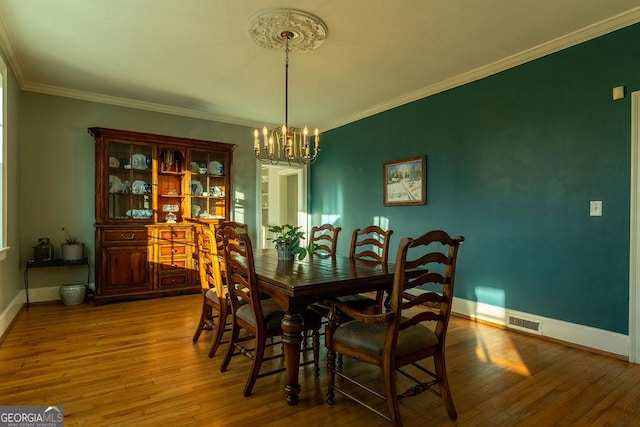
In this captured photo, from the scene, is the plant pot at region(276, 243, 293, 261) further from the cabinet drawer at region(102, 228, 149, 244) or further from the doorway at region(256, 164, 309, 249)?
the doorway at region(256, 164, 309, 249)

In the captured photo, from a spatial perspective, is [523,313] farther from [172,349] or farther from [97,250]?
[97,250]

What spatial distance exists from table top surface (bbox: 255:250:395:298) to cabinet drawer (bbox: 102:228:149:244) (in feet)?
8.30

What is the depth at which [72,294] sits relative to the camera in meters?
4.22

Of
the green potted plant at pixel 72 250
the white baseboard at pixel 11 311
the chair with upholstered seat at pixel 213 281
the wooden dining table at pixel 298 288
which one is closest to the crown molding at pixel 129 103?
the green potted plant at pixel 72 250

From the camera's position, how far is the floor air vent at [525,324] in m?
3.20

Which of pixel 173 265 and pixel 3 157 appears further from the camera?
pixel 173 265

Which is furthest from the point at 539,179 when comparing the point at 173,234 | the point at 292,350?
the point at 173,234

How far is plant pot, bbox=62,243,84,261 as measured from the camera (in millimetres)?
4207

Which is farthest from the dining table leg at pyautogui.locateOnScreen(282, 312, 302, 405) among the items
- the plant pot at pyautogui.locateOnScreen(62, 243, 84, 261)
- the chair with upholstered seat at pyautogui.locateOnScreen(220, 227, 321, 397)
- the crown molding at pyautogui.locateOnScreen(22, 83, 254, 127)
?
the crown molding at pyautogui.locateOnScreen(22, 83, 254, 127)

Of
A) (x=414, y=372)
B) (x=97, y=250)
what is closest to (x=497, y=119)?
(x=414, y=372)

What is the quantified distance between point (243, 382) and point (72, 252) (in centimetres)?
316

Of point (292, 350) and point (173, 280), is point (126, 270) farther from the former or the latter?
point (292, 350)

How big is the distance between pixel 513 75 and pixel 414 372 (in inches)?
113

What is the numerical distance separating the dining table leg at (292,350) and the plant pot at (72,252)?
348 centimetres
